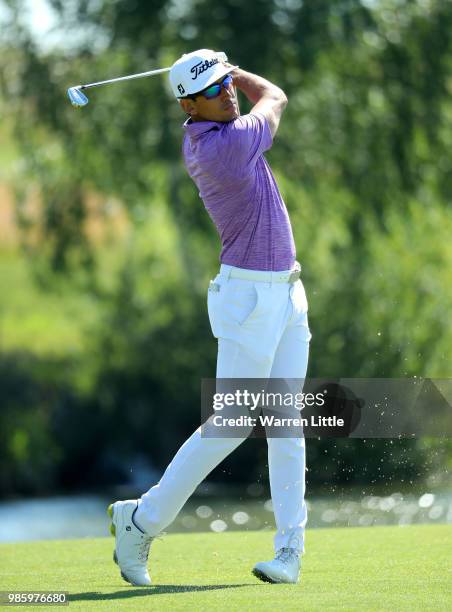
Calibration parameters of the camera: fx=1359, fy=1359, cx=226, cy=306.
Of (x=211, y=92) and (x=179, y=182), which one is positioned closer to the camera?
(x=211, y=92)

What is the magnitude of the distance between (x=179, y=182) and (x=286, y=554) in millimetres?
14179

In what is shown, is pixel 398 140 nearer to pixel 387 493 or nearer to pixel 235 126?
pixel 387 493

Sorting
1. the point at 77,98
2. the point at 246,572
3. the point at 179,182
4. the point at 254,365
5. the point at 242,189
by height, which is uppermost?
the point at 77,98

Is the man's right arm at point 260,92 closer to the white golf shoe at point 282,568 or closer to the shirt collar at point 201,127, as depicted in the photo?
the shirt collar at point 201,127

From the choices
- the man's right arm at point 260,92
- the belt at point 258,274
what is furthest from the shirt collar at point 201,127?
the belt at point 258,274

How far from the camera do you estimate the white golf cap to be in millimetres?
5609

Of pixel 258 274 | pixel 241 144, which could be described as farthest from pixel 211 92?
pixel 258 274

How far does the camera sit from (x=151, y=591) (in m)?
5.51

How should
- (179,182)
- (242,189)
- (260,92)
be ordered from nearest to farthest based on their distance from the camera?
(242,189), (260,92), (179,182)

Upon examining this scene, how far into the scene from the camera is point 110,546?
7.44 meters

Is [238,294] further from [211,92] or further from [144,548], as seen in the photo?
[144,548]

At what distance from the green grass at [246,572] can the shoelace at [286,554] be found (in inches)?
4.4

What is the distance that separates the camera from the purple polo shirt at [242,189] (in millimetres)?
5523

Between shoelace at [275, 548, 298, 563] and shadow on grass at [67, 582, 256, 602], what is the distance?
0.15 meters
